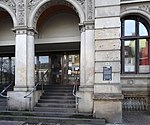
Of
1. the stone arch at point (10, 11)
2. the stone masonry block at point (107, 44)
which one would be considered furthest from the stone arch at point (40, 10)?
the stone masonry block at point (107, 44)

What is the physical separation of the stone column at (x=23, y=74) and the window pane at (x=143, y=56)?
19.9 ft

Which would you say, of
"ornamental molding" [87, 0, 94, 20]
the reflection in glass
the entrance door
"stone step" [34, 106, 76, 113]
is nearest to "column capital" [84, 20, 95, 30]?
"ornamental molding" [87, 0, 94, 20]

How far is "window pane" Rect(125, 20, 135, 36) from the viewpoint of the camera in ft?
34.7

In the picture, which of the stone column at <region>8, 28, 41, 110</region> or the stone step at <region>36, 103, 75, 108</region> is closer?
the stone column at <region>8, 28, 41, 110</region>

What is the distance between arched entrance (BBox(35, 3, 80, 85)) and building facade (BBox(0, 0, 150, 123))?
0.19ft

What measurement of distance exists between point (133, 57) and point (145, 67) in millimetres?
869

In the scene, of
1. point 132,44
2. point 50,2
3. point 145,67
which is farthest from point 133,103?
point 50,2

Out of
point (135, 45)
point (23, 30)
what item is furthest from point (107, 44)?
point (23, 30)

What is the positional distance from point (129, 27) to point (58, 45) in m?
4.42

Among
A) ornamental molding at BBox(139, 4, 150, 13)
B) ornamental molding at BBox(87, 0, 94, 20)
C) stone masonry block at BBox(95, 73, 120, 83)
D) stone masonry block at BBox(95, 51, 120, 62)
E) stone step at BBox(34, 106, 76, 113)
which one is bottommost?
stone step at BBox(34, 106, 76, 113)

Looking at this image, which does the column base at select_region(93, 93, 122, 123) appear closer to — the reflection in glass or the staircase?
the staircase

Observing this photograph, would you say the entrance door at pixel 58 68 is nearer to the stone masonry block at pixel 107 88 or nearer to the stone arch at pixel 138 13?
the stone arch at pixel 138 13

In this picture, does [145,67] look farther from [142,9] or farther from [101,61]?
[101,61]

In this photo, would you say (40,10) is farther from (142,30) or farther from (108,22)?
(142,30)
